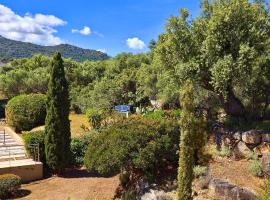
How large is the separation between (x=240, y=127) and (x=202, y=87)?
2882 millimetres

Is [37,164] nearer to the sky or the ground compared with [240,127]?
nearer to the ground

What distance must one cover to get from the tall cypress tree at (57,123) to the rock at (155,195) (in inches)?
295

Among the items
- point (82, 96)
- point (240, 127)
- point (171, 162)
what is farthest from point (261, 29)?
point (82, 96)

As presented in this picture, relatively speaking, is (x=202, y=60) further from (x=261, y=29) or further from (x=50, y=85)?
(x=50, y=85)

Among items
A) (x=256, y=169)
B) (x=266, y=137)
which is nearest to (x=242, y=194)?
(x=256, y=169)

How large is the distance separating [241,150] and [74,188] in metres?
8.22

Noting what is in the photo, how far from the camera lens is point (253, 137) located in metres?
16.0

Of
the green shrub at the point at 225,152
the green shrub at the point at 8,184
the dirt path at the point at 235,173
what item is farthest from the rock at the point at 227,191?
the green shrub at the point at 8,184

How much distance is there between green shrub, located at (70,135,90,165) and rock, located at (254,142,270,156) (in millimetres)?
11315

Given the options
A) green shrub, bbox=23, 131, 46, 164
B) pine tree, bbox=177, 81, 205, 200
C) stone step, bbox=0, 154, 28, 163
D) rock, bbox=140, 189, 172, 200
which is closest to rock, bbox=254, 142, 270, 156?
rock, bbox=140, 189, 172, 200

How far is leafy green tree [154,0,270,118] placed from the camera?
16.2m

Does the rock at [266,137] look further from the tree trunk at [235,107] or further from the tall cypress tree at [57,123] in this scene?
the tall cypress tree at [57,123]

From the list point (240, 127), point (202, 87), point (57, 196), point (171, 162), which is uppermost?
point (202, 87)

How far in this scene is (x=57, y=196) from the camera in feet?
59.0
